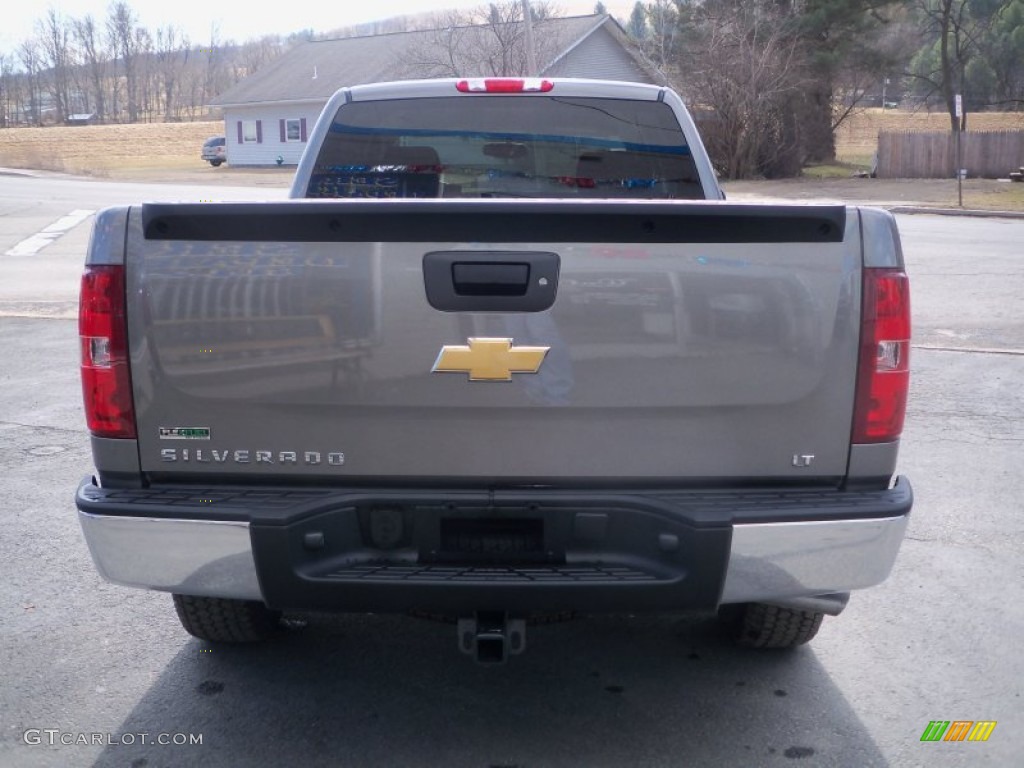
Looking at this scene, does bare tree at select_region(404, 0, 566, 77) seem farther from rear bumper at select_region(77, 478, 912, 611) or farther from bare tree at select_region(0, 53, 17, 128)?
bare tree at select_region(0, 53, 17, 128)

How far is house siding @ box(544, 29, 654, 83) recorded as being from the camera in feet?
149

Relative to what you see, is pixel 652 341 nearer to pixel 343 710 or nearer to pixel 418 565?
pixel 418 565

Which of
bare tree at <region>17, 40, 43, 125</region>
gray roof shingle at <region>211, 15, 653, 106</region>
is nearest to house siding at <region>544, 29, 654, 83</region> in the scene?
gray roof shingle at <region>211, 15, 653, 106</region>

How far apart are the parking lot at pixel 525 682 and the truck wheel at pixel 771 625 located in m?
0.09

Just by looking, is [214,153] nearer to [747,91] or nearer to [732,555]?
[747,91]

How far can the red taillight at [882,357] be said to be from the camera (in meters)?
2.99

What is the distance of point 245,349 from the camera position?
3008 millimetres

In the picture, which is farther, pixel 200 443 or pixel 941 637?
pixel 941 637

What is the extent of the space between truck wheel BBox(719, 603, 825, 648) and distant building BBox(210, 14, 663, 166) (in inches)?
1490

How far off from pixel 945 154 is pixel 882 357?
38888mm

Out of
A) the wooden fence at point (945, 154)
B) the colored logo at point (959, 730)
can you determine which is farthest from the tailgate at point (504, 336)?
the wooden fence at point (945, 154)

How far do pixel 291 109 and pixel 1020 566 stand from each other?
55275mm

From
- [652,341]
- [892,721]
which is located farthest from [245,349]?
[892,721]

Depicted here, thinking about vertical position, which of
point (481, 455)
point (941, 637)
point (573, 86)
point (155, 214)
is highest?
point (573, 86)
